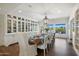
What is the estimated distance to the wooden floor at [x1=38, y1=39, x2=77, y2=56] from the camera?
7.90ft

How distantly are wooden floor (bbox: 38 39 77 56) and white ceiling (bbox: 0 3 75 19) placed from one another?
55 cm

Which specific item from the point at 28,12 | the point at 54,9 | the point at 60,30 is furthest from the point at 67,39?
the point at 28,12

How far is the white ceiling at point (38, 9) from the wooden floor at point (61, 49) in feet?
1.79

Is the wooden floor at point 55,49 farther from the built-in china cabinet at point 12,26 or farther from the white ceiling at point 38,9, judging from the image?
the white ceiling at point 38,9

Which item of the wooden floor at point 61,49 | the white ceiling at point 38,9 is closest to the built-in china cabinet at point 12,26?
the white ceiling at point 38,9

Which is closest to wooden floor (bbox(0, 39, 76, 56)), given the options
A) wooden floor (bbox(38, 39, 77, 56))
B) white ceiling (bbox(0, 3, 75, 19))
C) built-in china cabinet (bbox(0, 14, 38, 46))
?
wooden floor (bbox(38, 39, 77, 56))

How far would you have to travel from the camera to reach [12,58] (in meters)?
2.47

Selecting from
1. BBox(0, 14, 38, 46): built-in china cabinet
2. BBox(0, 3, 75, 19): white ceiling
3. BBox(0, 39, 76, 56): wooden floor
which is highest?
BBox(0, 3, 75, 19): white ceiling

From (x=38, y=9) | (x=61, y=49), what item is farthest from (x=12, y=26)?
(x=61, y=49)

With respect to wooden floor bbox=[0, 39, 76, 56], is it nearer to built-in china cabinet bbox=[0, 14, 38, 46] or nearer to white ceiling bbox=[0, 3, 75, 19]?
built-in china cabinet bbox=[0, 14, 38, 46]

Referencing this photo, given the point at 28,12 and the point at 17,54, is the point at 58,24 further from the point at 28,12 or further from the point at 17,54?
the point at 17,54

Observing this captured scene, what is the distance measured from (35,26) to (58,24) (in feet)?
1.57

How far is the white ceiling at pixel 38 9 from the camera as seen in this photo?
2377mm

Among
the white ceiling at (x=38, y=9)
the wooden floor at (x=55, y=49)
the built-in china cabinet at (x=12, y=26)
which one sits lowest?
the wooden floor at (x=55, y=49)
